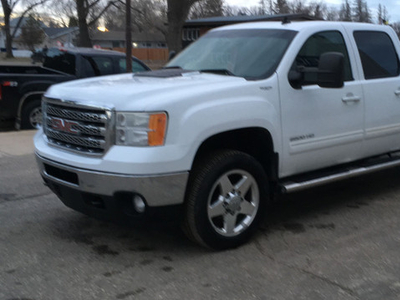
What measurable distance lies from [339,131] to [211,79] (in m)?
1.45

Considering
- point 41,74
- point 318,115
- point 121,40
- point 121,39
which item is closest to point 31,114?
point 41,74

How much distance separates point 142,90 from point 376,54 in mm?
2980

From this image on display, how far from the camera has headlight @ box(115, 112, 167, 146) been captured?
156 inches

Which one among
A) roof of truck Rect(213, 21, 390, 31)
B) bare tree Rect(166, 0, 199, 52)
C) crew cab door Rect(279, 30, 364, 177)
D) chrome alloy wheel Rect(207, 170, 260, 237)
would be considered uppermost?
bare tree Rect(166, 0, 199, 52)

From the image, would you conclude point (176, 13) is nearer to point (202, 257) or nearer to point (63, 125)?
point (63, 125)

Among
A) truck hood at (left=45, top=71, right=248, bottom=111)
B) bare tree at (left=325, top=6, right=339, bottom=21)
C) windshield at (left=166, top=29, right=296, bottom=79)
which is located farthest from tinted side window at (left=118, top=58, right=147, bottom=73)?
bare tree at (left=325, top=6, right=339, bottom=21)

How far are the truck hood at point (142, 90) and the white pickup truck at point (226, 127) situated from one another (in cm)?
1

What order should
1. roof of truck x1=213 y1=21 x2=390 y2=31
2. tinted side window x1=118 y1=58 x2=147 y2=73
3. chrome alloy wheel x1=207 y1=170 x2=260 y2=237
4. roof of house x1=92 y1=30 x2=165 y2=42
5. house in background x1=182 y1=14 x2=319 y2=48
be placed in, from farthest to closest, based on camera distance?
roof of house x1=92 y1=30 x2=165 y2=42
house in background x1=182 y1=14 x2=319 y2=48
tinted side window x1=118 y1=58 x2=147 y2=73
roof of truck x1=213 y1=21 x2=390 y2=31
chrome alloy wheel x1=207 y1=170 x2=260 y2=237

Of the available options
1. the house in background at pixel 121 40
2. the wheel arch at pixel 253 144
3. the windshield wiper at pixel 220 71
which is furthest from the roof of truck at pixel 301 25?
the house in background at pixel 121 40

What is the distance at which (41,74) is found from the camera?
1092 cm

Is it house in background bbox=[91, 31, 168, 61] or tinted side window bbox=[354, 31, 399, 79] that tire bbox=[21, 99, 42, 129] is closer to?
tinted side window bbox=[354, 31, 399, 79]

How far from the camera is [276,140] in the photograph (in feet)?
15.5

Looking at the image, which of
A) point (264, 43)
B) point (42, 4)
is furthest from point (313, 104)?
point (42, 4)

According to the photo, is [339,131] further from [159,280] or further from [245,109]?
[159,280]
